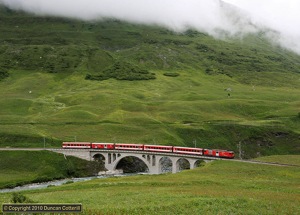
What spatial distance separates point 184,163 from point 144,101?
2922 inches

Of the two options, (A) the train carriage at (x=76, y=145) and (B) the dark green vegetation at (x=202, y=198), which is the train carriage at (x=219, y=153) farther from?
(A) the train carriage at (x=76, y=145)

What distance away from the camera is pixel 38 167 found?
356ft

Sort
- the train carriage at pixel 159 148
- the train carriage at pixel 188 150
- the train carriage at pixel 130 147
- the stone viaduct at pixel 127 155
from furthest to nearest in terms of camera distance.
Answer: the train carriage at pixel 130 147
the train carriage at pixel 159 148
the stone viaduct at pixel 127 155
the train carriage at pixel 188 150

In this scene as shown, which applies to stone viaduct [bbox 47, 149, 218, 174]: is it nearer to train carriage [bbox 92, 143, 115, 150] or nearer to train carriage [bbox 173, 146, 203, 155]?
train carriage [bbox 92, 143, 115, 150]

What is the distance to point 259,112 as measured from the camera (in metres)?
182

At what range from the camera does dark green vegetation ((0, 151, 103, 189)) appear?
10175 centimetres

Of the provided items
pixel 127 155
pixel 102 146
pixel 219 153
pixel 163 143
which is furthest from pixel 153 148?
pixel 219 153

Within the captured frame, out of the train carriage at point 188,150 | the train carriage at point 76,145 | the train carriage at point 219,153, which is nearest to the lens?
the train carriage at point 219,153

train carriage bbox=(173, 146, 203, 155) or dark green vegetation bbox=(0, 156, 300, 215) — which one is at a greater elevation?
train carriage bbox=(173, 146, 203, 155)

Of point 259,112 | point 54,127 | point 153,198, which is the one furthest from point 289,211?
point 259,112

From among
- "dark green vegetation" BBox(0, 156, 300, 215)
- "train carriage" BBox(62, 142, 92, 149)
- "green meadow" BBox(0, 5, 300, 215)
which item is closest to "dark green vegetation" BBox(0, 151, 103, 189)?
"green meadow" BBox(0, 5, 300, 215)

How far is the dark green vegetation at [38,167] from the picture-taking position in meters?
102

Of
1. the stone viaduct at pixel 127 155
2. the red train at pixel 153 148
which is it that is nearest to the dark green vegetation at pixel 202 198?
the red train at pixel 153 148

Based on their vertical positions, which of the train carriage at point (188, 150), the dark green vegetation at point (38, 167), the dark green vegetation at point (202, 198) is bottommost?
the dark green vegetation at point (202, 198)
